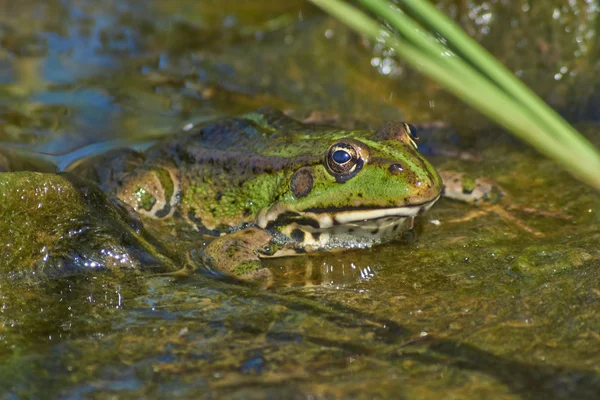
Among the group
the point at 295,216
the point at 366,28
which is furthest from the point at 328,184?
the point at 366,28

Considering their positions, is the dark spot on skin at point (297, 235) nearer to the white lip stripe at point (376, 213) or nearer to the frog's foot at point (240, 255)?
the frog's foot at point (240, 255)

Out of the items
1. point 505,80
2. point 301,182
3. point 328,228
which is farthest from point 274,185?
point 505,80

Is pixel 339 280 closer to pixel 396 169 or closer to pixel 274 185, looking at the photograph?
pixel 396 169

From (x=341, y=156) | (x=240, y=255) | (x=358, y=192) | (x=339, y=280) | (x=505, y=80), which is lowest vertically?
(x=339, y=280)

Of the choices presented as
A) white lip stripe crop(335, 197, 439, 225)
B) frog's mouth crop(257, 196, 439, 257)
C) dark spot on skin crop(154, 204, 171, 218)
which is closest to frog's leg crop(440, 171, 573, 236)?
frog's mouth crop(257, 196, 439, 257)

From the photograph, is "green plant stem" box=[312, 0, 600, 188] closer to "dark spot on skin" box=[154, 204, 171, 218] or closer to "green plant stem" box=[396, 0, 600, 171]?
"green plant stem" box=[396, 0, 600, 171]

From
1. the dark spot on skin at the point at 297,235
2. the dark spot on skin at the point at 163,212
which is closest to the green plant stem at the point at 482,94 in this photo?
the dark spot on skin at the point at 297,235
